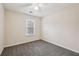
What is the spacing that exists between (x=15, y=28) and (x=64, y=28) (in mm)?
2901

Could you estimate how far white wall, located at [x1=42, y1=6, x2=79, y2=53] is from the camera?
3.17 metres

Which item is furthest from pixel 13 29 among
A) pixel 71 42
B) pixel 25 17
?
pixel 71 42

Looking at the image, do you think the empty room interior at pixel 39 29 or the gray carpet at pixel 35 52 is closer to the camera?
the gray carpet at pixel 35 52

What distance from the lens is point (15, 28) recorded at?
4.21 meters

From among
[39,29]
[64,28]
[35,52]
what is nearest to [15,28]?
[35,52]

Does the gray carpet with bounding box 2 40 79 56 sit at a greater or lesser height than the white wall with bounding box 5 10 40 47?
lesser

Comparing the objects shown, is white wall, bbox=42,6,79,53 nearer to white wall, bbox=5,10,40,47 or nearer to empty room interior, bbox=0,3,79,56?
empty room interior, bbox=0,3,79,56

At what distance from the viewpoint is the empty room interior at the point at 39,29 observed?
3053 millimetres

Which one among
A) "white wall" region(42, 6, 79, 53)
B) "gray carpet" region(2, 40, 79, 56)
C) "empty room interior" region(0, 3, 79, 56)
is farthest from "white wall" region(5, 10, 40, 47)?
"white wall" region(42, 6, 79, 53)

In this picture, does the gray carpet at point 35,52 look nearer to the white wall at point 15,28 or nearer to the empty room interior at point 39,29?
the empty room interior at point 39,29

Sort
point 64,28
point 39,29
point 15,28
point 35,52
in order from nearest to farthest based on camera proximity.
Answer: point 35,52, point 64,28, point 15,28, point 39,29

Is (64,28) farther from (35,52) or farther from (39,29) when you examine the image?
(39,29)

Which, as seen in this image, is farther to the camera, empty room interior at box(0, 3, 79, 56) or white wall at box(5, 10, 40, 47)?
white wall at box(5, 10, 40, 47)

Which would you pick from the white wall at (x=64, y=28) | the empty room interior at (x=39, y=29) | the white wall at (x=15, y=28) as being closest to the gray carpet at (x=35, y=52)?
the empty room interior at (x=39, y=29)
